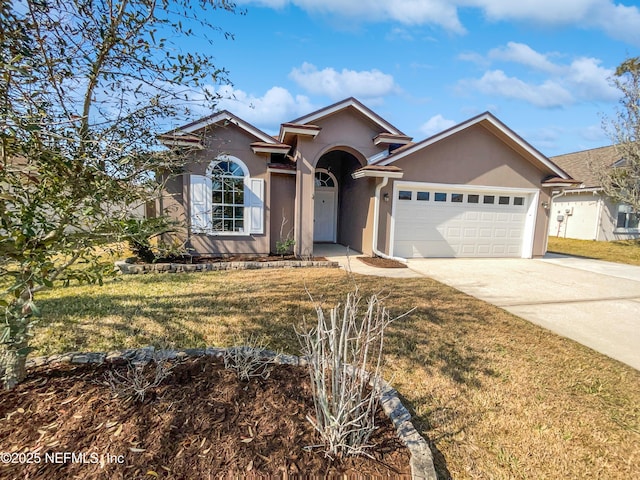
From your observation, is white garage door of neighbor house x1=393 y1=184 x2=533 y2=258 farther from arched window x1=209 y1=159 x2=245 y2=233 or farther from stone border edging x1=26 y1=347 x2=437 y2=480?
stone border edging x1=26 y1=347 x2=437 y2=480

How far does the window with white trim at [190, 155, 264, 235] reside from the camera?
9.62 m

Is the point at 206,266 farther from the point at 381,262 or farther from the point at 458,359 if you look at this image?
the point at 458,359

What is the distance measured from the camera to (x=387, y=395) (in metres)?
2.85

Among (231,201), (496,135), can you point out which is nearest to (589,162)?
(496,135)

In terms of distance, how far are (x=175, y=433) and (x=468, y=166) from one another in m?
11.6

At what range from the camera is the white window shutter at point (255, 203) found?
10.0 metres

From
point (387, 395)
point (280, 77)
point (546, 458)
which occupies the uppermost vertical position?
point (280, 77)

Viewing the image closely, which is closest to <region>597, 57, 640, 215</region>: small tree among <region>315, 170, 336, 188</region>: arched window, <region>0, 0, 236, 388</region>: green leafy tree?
<region>315, 170, 336, 188</region>: arched window

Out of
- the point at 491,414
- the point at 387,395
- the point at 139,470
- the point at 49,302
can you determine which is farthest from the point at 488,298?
the point at 49,302

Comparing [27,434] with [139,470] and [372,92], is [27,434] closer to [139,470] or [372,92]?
[139,470]

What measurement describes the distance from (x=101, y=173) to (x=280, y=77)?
222 inches

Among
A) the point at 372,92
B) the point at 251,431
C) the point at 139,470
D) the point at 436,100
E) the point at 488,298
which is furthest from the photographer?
the point at 372,92

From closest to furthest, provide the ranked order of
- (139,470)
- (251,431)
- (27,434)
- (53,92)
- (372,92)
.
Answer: (139,470) < (27,434) < (251,431) < (53,92) < (372,92)

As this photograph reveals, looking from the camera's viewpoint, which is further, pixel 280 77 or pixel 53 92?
pixel 280 77
